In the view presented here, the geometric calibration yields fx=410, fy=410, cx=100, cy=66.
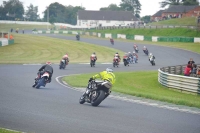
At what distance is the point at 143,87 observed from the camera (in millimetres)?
24406

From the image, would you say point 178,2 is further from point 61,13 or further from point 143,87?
point 143,87

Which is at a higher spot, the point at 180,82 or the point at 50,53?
the point at 180,82

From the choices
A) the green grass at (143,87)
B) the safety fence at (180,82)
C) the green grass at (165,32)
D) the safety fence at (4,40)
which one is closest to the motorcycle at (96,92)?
the green grass at (143,87)

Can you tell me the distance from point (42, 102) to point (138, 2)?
587 ft

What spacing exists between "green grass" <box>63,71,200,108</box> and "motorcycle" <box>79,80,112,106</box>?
372 centimetres

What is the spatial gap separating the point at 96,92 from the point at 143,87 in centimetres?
1030

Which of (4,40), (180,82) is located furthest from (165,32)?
(180,82)

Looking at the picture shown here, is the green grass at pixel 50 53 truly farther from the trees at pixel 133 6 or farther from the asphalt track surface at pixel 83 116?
the trees at pixel 133 6

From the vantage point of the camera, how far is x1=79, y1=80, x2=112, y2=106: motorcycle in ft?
46.4

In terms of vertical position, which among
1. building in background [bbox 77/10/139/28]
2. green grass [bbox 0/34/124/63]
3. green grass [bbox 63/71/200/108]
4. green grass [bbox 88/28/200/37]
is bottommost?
green grass [bbox 0/34/124/63]

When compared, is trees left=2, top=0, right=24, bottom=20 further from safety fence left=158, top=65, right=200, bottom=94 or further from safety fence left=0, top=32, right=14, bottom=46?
safety fence left=158, top=65, right=200, bottom=94

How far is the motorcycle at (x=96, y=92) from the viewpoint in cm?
1415

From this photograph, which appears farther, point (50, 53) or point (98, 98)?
point (50, 53)

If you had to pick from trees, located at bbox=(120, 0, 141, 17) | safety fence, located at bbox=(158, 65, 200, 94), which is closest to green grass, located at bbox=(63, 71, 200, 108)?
safety fence, located at bbox=(158, 65, 200, 94)
